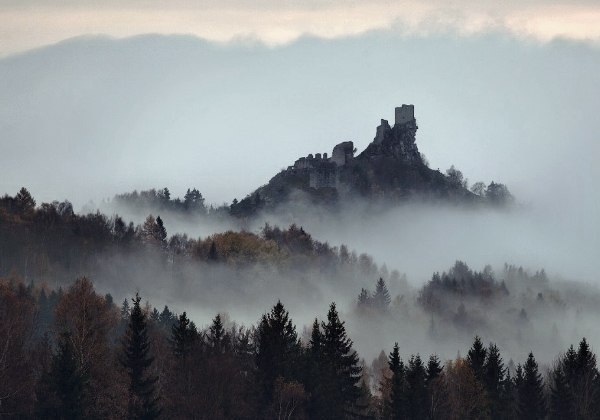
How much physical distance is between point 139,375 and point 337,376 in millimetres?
16375

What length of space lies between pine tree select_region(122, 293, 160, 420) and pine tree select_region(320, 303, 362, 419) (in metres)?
12.2

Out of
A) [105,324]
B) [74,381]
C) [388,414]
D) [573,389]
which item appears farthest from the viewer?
[573,389]

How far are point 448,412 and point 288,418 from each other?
675 inches

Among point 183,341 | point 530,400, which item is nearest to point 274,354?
point 183,341

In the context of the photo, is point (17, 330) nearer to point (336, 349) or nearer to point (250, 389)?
point (250, 389)

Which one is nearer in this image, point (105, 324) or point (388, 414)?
point (105, 324)

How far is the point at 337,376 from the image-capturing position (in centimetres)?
13412

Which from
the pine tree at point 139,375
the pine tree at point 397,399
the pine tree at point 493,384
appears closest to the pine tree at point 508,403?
the pine tree at point 493,384

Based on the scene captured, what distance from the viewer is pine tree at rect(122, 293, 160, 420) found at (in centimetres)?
12025

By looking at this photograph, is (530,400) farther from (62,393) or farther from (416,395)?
(62,393)

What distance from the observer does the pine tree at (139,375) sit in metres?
120

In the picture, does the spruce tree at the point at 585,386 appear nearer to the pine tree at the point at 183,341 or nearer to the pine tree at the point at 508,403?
the pine tree at the point at 508,403

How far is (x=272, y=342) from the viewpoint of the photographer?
13038cm

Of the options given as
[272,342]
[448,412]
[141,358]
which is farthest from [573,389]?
[141,358]
